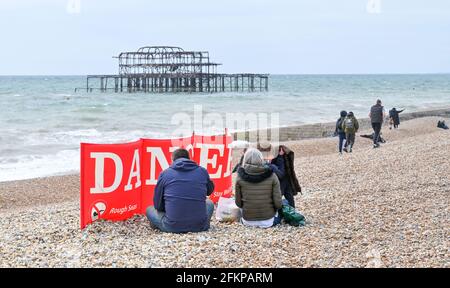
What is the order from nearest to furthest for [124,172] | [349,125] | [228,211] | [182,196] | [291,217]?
[182,196], [291,217], [124,172], [228,211], [349,125]

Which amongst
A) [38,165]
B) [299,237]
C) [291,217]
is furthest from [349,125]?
[299,237]

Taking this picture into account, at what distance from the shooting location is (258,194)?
297 inches

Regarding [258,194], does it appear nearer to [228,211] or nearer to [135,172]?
[228,211]

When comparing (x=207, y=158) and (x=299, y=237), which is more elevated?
(x=207, y=158)

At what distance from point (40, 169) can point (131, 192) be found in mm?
10218

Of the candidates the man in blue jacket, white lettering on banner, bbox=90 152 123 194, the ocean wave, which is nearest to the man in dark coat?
the man in blue jacket

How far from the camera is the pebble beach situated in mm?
6086

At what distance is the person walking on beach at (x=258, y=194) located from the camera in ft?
24.4

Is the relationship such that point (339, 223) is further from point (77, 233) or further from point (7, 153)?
point (7, 153)

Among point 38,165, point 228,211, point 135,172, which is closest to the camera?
point 228,211

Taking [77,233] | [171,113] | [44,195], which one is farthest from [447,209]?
[171,113]

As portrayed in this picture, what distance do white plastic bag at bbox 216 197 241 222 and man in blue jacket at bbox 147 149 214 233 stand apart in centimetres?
61

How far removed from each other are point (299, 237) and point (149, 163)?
215cm

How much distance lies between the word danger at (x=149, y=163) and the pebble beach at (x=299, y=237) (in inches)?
16.4
